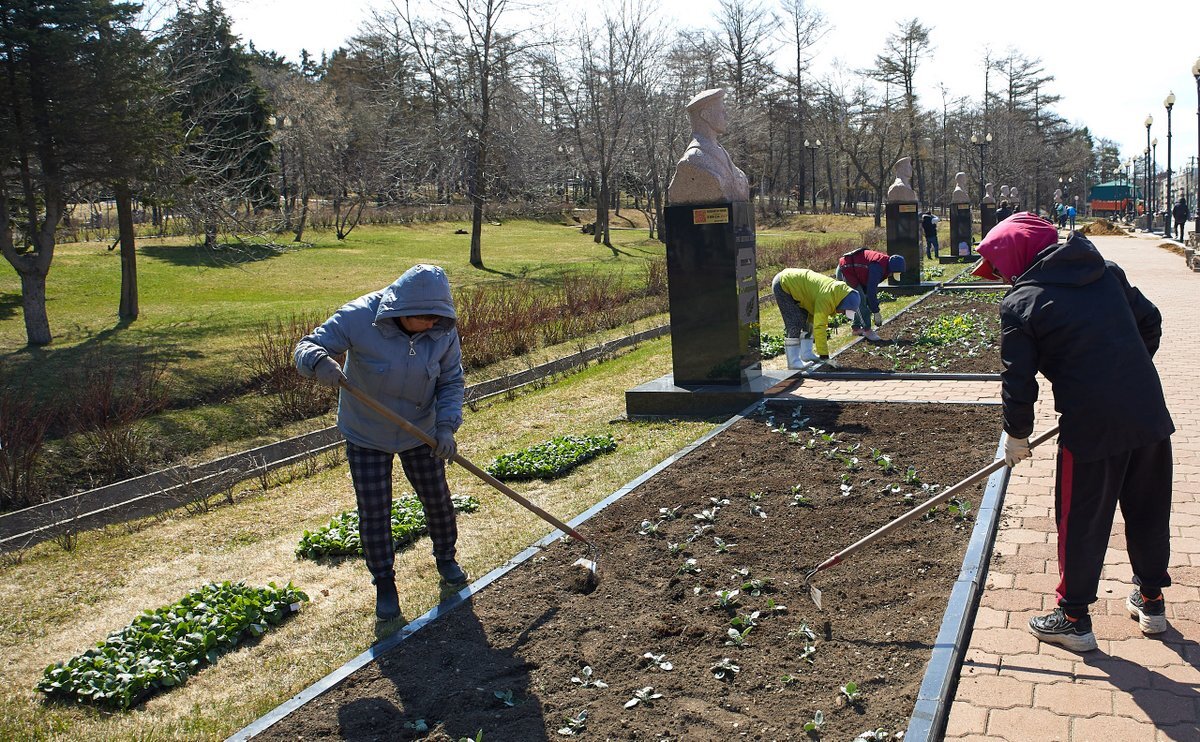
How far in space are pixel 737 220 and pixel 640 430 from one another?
2407mm

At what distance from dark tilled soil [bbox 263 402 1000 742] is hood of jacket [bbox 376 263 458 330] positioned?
1.53 metres

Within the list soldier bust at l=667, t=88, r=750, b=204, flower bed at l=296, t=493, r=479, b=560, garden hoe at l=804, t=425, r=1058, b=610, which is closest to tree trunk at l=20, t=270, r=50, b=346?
soldier bust at l=667, t=88, r=750, b=204

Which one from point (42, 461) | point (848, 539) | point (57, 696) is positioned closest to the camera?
point (57, 696)

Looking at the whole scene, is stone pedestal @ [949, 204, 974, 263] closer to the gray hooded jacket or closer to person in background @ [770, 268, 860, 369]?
person in background @ [770, 268, 860, 369]

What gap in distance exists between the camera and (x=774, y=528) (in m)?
5.55

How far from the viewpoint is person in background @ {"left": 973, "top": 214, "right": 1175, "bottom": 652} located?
11.8ft

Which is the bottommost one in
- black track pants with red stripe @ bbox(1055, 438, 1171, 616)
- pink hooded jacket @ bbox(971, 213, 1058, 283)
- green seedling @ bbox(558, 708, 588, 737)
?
green seedling @ bbox(558, 708, 588, 737)

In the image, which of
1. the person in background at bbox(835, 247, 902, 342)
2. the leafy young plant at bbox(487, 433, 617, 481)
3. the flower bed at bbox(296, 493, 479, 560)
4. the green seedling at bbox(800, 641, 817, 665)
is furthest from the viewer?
the person in background at bbox(835, 247, 902, 342)

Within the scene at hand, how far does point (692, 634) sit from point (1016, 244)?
2.19 metres

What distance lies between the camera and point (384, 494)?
4.66 metres

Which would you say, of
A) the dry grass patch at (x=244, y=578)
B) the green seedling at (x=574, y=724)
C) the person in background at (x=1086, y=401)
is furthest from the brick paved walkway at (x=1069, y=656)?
the dry grass patch at (x=244, y=578)

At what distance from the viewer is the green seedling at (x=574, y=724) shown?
3520mm

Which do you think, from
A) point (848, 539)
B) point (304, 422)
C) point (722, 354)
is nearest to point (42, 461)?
point (304, 422)

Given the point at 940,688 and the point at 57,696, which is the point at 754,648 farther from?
the point at 57,696
